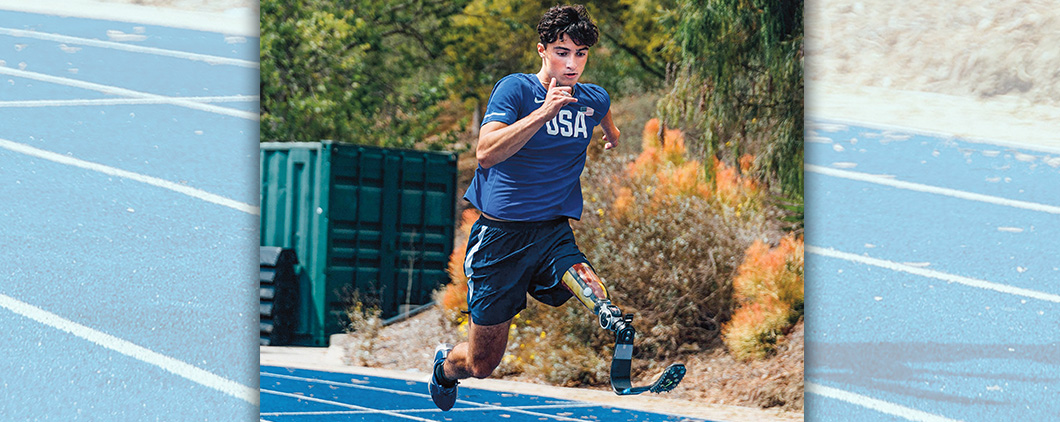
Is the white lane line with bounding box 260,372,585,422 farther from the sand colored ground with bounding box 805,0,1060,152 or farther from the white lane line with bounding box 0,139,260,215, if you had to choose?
the sand colored ground with bounding box 805,0,1060,152

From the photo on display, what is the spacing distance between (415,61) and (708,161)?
175 centimetres

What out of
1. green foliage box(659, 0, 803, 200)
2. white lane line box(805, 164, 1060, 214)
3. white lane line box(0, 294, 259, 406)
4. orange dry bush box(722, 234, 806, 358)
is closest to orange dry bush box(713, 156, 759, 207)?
green foliage box(659, 0, 803, 200)

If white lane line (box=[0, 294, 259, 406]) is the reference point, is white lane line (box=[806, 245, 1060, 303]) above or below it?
above

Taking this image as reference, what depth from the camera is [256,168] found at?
4395 millimetres

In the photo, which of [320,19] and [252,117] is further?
[320,19]

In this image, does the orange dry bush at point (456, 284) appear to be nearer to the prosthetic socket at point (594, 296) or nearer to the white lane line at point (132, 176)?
the white lane line at point (132, 176)

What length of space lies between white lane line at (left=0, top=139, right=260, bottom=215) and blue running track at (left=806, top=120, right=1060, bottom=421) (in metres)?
2.43

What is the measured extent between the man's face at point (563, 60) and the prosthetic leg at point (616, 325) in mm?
720

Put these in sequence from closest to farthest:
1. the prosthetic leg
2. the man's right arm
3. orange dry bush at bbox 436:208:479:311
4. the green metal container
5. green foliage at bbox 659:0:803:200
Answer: the prosthetic leg → the man's right arm → green foliage at bbox 659:0:803:200 → the green metal container → orange dry bush at bbox 436:208:479:311

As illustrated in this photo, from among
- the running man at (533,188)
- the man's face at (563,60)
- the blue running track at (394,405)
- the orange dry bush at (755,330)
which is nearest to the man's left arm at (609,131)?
the running man at (533,188)

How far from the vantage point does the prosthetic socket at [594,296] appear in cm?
365

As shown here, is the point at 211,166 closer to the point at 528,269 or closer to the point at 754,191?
the point at 528,269

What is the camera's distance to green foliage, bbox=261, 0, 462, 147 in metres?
5.66

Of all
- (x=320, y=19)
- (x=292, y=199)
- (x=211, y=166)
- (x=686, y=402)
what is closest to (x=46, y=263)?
(x=211, y=166)
